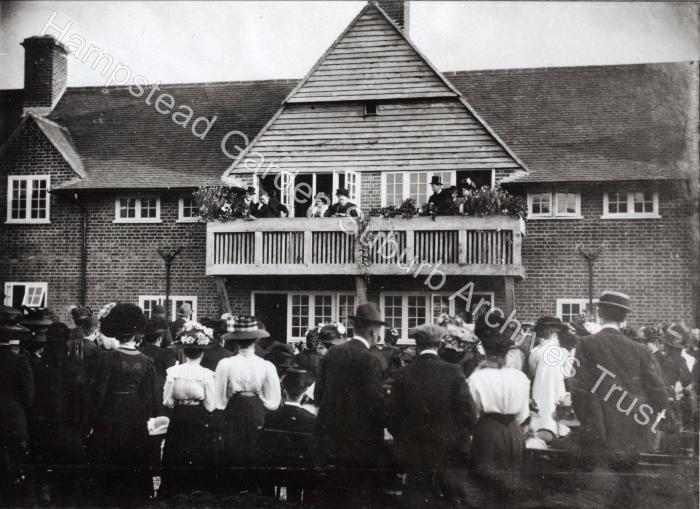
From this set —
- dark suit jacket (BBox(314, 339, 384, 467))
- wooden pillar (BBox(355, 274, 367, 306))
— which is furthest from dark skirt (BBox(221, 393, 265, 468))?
wooden pillar (BBox(355, 274, 367, 306))

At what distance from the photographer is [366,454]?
6.07 m

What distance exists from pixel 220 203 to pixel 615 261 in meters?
8.22

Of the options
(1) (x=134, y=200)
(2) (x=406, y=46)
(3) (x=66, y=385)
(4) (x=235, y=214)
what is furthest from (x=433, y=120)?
(3) (x=66, y=385)

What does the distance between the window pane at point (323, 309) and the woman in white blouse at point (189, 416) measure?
7662 mm

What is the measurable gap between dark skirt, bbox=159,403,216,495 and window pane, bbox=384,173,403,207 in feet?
27.6

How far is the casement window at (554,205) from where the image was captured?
13672 millimetres

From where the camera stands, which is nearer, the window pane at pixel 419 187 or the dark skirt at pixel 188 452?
the dark skirt at pixel 188 452

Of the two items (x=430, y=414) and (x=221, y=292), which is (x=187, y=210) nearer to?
(x=221, y=292)

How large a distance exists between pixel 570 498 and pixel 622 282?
23.4ft

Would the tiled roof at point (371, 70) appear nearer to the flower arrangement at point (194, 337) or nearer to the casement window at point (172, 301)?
the casement window at point (172, 301)

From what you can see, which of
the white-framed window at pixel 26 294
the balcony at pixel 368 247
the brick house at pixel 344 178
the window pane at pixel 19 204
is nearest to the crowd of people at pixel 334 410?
the white-framed window at pixel 26 294

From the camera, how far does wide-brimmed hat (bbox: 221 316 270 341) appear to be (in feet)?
22.2

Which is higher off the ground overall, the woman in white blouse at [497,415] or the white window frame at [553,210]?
the white window frame at [553,210]

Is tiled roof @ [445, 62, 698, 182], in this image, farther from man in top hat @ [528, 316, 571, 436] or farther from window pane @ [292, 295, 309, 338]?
window pane @ [292, 295, 309, 338]
